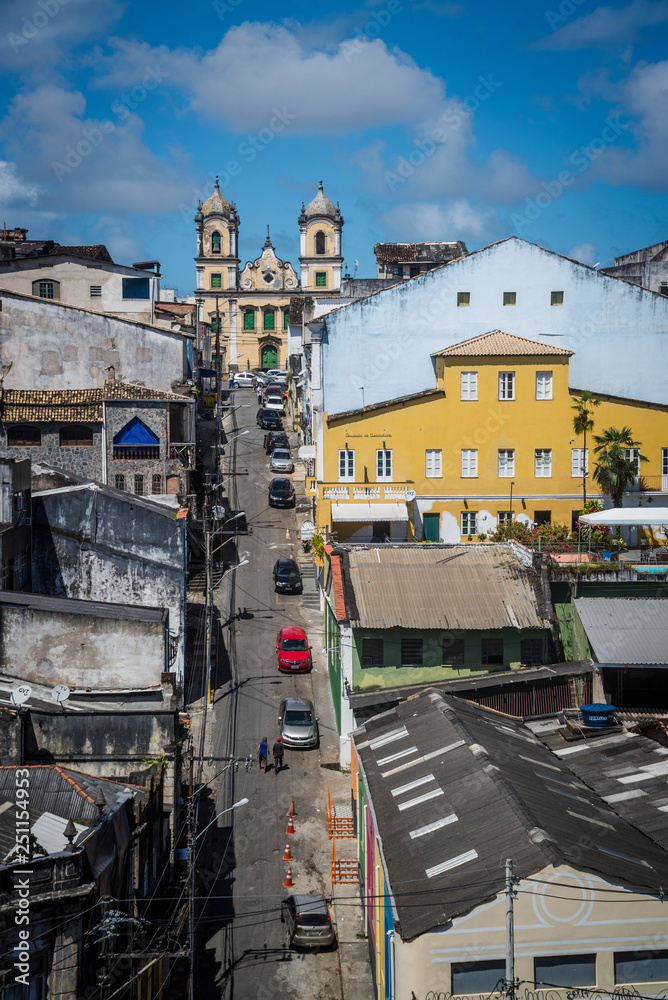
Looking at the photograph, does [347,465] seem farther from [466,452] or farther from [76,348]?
[76,348]

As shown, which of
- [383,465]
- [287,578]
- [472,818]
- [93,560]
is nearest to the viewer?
[472,818]

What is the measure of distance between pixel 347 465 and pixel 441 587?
14.2m

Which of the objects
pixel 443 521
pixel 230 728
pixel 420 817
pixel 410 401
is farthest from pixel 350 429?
pixel 420 817

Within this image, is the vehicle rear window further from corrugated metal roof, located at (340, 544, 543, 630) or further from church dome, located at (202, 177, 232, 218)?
church dome, located at (202, 177, 232, 218)

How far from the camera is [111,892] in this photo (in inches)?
764

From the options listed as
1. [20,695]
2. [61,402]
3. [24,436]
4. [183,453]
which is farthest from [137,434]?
[20,695]

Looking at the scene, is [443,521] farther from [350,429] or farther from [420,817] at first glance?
[420,817]

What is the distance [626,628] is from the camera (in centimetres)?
3422

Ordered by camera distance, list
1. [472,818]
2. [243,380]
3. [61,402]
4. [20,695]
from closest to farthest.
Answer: [472,818] < [20,695] < [61,402] < [243,380]

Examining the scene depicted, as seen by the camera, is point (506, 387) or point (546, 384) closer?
point (506, 387)

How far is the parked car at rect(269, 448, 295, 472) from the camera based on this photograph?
67875mm

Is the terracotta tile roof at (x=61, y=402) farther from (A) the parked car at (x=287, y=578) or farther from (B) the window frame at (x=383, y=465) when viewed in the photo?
(B) the window frame at (x=383, y=465)

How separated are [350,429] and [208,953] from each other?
28818mm

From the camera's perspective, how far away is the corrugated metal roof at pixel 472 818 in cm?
1898
